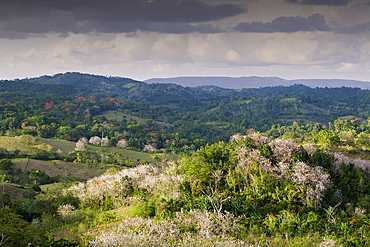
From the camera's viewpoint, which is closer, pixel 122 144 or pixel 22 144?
pixel 22 144

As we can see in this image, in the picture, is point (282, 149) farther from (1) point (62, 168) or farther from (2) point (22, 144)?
(2) point (22, 144)

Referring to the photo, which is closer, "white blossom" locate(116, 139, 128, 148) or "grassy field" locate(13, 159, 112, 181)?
"grassy field" locate(13, 159, 112, 181)

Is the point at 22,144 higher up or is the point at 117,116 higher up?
the point at 117,116

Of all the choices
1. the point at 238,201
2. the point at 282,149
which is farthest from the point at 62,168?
the point at 238,201

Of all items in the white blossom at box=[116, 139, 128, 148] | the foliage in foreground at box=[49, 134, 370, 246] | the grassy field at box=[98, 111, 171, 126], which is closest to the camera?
the foliage in foreground at box=[49, 134, 370, 246]

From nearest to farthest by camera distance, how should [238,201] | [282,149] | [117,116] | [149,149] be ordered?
1. [238,201]
2. [282,149]
3. [149,149]
4. [117,116]

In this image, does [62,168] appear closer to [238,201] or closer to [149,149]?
[149,149]

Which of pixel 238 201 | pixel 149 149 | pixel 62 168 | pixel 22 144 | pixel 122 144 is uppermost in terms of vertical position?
pixel 238 201

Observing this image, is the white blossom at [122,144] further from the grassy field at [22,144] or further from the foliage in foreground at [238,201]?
the foliage in foreground at [238,201]

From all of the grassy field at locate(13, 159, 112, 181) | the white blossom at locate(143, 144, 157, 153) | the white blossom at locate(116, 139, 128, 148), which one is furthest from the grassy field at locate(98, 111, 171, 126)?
the grassy field at locate(13, 159, 112, 181)

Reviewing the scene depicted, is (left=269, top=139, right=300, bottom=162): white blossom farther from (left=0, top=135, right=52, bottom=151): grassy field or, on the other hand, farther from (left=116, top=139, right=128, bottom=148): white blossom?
(left=116, top=139, right=128, bottom=148): white blossom

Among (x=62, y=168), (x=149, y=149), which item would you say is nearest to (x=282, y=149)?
(x=62, y=168)

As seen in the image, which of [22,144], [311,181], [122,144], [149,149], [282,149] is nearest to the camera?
[311,181]

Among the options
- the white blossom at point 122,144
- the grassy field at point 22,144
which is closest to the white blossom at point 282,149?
the grassy field at point 22,144
